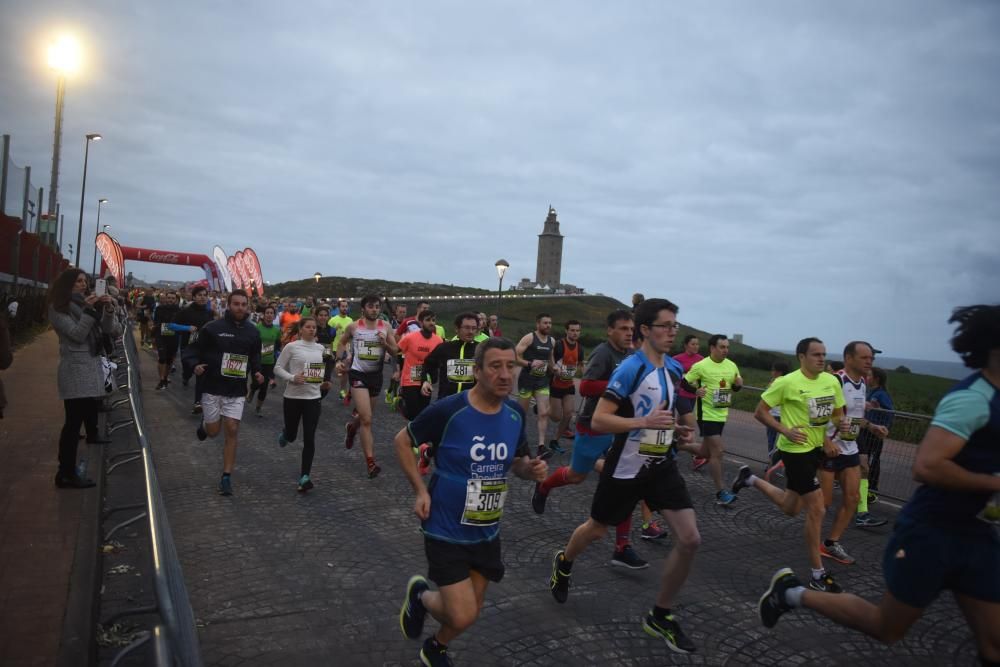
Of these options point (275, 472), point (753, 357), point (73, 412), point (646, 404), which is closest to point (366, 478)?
point (275, 472)

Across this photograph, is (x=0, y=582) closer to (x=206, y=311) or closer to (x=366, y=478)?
(x=366, y=478)

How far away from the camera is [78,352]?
6.93 metres

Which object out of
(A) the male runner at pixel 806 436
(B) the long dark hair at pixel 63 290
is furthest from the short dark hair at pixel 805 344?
(B) the long dark hair at pixel 63 290

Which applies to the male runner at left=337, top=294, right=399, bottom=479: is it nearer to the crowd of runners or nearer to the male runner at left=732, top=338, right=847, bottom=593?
the crowd of runners

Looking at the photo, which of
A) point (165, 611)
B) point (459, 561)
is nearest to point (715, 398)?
point (459, 561)

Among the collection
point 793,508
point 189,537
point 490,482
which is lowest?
point 189,537

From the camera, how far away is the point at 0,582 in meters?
4.52

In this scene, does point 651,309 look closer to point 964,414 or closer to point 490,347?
point 490,347

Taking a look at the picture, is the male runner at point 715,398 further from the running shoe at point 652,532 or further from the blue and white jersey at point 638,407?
the blue and white jersey at point 638,407

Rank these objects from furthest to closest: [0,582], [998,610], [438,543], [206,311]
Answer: [206,311], [0,582], [438,543], [998,610]

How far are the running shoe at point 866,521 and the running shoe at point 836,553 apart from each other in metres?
1.37

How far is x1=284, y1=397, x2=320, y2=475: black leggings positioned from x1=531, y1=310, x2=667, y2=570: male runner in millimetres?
2655

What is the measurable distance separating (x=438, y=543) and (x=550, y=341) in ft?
24.1

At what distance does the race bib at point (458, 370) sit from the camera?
28.2ft
